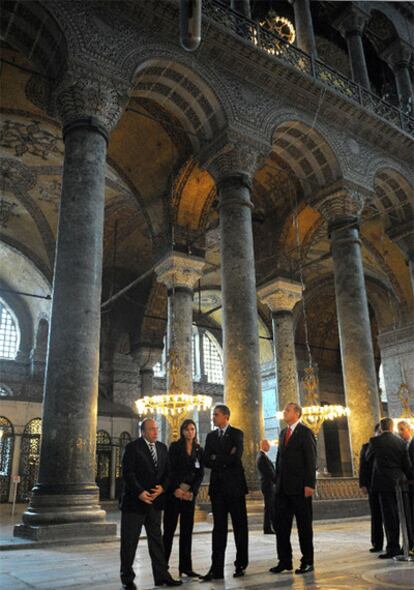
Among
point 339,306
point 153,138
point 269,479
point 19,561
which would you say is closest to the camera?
point 19,561

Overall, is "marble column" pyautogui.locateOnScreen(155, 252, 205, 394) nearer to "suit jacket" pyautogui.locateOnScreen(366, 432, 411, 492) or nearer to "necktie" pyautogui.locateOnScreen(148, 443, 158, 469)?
"suit jacket" pyautogui.locateOnScreen(366, 432, 411, 492)

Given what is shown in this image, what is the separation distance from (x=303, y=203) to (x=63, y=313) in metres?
7.92

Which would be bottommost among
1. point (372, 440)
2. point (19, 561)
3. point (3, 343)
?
point (19, 561)

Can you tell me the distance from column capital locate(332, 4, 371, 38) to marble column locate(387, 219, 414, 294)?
16.0 ft

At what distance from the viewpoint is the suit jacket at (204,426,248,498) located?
12.5 ft

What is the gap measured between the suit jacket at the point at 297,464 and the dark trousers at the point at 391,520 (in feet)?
3.65

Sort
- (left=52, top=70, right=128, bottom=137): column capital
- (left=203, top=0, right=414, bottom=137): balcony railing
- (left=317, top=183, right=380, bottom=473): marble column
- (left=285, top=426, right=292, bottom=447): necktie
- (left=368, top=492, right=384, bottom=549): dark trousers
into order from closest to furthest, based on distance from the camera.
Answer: (left=285, top=426, right=292, bottom=447): necktie → (left=368, top=492, right=384, bottom=549): dark trousers → (left=52, top=70, right=128, bottom=137): column capital → (left=317, top=183, right=380, bottom=473): marble column → (left=203, top=0, right=414, bottom=137): balcony railing

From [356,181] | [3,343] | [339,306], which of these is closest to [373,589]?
[339,306]

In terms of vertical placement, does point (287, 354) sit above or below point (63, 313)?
above

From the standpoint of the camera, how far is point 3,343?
1748 centimetres

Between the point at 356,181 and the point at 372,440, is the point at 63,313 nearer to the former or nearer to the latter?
the point at 372,440

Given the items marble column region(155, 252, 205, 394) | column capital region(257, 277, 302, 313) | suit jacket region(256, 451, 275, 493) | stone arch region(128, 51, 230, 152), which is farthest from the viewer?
column capital region(257, 277, 302, 313)

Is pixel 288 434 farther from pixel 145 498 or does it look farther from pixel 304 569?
pixel 145 498

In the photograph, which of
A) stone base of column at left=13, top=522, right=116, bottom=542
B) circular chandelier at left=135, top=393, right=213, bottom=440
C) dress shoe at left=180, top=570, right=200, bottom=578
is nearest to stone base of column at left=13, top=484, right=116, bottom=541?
stone base of column at left=13, top=522, right=116, bottom=542
